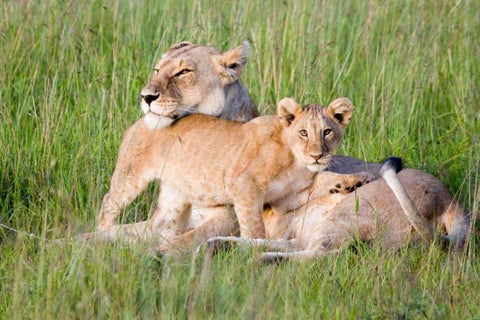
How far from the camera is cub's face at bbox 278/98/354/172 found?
16.8 ft

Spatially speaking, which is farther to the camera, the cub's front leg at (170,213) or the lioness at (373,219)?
the cub's front leg at (170,213)

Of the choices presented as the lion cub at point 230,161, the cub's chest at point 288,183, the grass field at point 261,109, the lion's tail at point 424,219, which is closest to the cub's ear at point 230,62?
the lion cub at point 230,161

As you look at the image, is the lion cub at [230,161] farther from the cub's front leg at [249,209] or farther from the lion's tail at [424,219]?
the lion's tail at [424,219]

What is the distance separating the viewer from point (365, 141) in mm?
6797

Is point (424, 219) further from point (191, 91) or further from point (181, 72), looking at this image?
point (181, 72)

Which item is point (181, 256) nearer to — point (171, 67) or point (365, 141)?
point (171, 67)

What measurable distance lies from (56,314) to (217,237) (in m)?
1.45

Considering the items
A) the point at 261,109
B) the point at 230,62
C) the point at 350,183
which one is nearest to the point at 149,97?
the point at 230,62

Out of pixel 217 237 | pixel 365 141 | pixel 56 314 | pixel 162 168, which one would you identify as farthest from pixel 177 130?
pixel 56 314

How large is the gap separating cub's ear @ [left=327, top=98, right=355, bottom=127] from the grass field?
0.81 metres

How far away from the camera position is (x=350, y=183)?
5371 mm

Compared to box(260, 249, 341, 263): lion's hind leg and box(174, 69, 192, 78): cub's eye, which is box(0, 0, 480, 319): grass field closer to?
box(260, 249, 341, 263): lion's hind leg

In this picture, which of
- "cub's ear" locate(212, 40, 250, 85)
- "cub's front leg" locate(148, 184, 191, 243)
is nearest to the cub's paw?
"cub's front leg" locate(148, 184, 191, 243)

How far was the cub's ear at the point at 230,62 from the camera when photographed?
598cm
